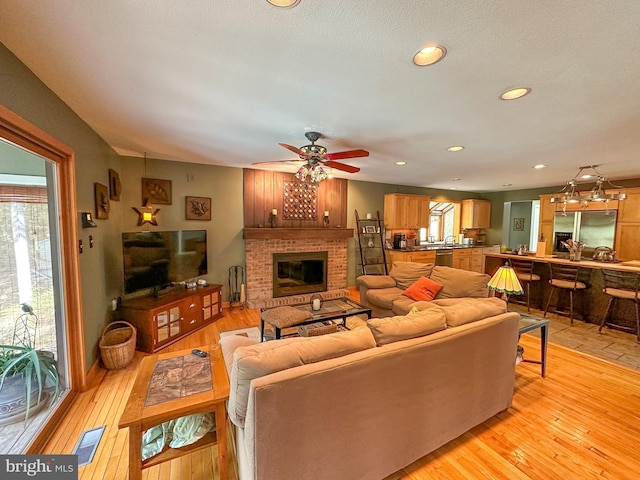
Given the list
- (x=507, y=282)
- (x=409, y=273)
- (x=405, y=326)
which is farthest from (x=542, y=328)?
(x=405, y=326)

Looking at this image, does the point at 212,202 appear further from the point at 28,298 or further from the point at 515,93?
the point at 515,93

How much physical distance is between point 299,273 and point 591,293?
15.7 ft

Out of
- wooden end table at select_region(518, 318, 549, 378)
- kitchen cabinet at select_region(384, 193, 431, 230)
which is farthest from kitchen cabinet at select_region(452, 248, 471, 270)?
wooden end table at select_region(518, 318, 549, 378)

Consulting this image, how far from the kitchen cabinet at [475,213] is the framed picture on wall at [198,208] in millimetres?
6990

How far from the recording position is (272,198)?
5117mm

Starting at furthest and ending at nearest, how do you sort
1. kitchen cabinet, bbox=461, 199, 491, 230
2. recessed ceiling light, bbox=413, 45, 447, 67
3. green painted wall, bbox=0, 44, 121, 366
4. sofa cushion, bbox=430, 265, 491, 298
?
1. kitchen cabinet, bbox=461, 199, 491, 230
2. sofa cushion, bbox=430, 265, 491, 298
3. green painted wall, bbox=0, 44, 121, 366
4. recessed ceiling light, bbox=413, 45, 447, 67

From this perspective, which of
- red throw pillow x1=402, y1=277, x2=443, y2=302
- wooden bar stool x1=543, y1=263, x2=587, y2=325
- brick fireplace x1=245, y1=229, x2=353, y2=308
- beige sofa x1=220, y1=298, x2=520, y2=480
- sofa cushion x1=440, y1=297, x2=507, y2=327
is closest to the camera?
beige sofa x1=220, y1=298, x2=520, y2=480

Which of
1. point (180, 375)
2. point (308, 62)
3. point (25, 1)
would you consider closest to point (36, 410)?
point (180, 375)

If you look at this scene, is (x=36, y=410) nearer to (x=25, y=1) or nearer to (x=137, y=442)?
(x=137, y=442)

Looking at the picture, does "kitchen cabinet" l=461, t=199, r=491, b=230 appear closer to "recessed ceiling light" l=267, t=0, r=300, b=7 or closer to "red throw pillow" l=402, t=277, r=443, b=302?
"red throw pillow" l=402, t=277, r=443, b=302

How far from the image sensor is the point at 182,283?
4148 millimetres

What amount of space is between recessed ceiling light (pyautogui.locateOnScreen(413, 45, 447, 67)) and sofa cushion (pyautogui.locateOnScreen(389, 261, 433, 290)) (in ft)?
10.5

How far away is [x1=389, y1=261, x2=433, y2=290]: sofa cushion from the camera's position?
420 cm

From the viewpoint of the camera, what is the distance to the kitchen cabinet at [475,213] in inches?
306
